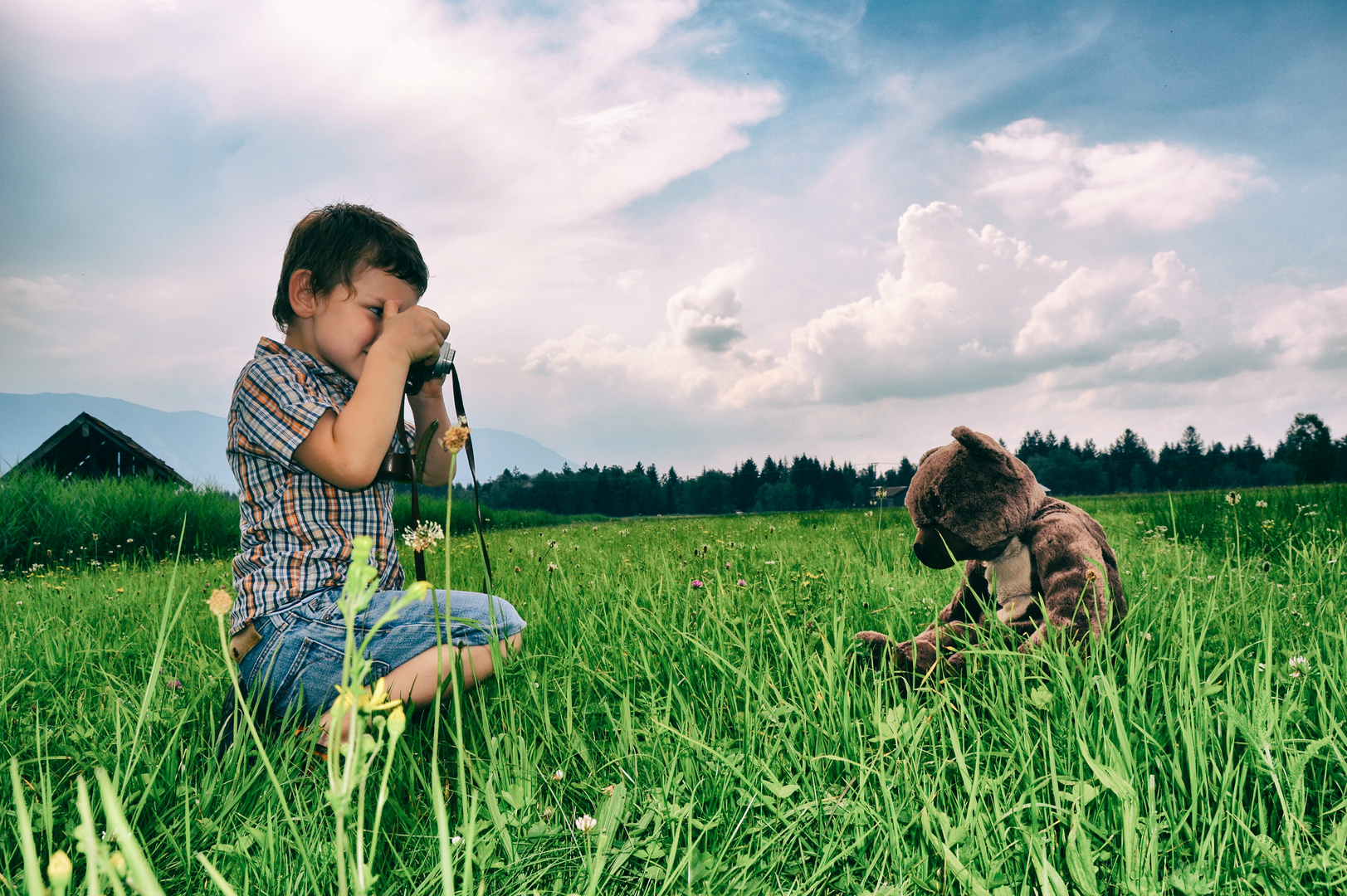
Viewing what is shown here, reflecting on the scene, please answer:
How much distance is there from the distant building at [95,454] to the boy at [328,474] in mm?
12205

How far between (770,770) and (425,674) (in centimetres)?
104

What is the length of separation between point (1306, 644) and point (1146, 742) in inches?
55.0

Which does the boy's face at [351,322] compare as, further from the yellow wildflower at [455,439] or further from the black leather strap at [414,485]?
the yellow wildflower at [455,439]

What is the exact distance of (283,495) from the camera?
7.52 ft

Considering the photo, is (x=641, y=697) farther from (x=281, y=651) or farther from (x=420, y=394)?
(x=420, y=394)

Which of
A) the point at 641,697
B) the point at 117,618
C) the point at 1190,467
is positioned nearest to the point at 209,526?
the point at 117,618

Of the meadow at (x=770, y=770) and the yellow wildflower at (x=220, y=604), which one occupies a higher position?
the yellow wildflower at (x=220, y=604)

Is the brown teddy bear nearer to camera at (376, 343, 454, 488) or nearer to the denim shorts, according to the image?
the denim shorts

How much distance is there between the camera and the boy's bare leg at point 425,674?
2062mm

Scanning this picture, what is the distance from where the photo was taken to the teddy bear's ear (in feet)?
8.29

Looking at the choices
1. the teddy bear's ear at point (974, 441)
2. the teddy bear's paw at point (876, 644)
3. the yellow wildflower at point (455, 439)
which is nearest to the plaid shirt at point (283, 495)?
the yellow wildflower at point (455, 439)

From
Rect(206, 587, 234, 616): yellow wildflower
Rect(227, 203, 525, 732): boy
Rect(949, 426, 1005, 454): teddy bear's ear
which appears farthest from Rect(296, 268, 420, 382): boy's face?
Rect(949, 426, 1005, 454): teddy bear's ear

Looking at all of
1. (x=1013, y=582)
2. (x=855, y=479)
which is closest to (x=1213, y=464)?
(x=855, y=479)

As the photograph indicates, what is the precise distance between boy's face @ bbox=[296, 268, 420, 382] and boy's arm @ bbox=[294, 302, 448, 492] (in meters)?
0.27
